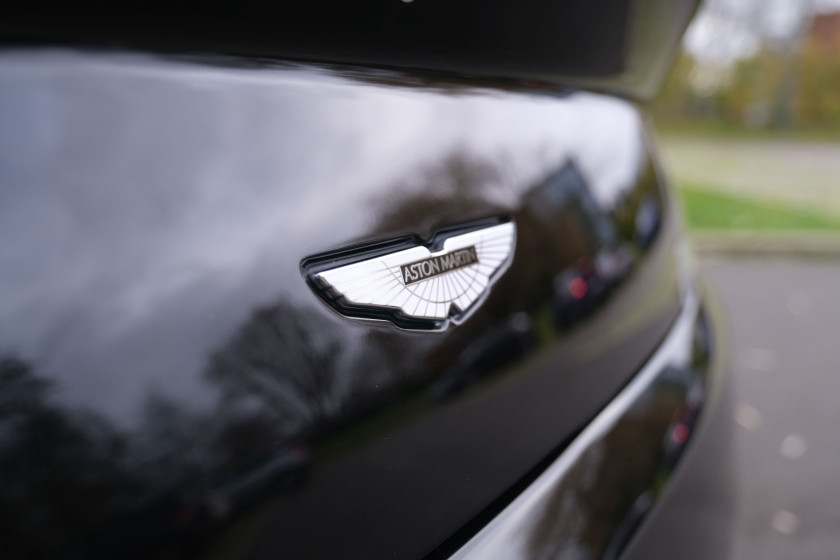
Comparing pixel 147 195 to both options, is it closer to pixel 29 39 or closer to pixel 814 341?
pixel 29 39

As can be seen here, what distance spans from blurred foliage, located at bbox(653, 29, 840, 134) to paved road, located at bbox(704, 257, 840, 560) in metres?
14.6

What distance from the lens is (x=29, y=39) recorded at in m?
0.50

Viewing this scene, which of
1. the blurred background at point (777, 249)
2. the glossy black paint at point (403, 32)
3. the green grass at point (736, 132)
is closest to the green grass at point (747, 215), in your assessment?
the blurred background at point (777, 249)

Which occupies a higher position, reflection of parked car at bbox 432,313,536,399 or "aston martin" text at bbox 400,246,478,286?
"aston martin" text at bbox 400,246,478,286

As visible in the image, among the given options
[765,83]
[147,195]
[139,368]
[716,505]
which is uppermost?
[147,195]

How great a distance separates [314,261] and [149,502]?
0.23 m

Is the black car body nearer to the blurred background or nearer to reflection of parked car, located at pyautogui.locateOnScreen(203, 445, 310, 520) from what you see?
reflection of parked car, located at pyautogui.locateOnScreen(203, 445, 310, 520)

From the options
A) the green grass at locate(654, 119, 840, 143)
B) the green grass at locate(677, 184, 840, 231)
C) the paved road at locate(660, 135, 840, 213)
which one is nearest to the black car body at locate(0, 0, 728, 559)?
the green grass at locate(677, 184, 840, 231)

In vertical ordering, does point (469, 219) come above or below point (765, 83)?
above

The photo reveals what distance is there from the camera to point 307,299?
0.60 metres

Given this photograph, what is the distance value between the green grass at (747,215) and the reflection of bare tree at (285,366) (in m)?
6.54

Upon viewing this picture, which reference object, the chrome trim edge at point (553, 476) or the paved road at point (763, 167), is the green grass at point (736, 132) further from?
the chrome trim edge at point (553, 476)

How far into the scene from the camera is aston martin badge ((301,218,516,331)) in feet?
2.04

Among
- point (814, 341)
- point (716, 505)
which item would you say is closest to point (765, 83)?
point (814, 341)
